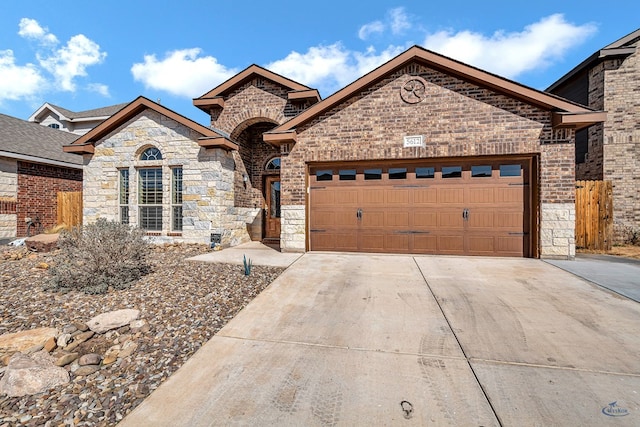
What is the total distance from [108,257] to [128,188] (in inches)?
236

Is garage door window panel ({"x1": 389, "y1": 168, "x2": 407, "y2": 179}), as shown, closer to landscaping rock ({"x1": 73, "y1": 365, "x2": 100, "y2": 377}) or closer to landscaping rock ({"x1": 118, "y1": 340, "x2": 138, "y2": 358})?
landscaping rock ({"x1": 118, "y1": 340, "x2": 138, "y2": 358})

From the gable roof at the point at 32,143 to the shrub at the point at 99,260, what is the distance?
992 centimetres

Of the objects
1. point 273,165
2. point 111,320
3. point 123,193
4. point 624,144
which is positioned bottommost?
point 111,320

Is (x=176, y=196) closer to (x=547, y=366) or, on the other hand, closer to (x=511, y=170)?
(x=547, y=366)

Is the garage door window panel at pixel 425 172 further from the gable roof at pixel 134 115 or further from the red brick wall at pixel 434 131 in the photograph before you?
the gable roof at pixel 134 115

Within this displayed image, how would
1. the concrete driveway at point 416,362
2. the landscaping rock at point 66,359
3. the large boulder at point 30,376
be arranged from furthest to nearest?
the landscaping rock at point 66,359 → the large boulder at point 30,376 → the concrete driveway at point 416,362

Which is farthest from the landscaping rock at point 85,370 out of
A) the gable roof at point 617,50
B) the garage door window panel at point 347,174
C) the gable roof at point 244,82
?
the gable roof at point 617,50

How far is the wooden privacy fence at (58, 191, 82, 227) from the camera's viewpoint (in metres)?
11.9

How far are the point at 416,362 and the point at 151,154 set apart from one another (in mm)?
10429

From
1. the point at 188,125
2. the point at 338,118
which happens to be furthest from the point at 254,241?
the point at 338,118

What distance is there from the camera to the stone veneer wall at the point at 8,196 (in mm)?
10891

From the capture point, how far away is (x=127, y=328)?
11.0ft

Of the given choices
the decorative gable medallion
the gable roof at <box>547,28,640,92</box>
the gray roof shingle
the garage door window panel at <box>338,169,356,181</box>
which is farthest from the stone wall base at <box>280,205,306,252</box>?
the gray roof shingle

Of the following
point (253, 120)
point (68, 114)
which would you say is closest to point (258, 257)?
point (253, 120)
